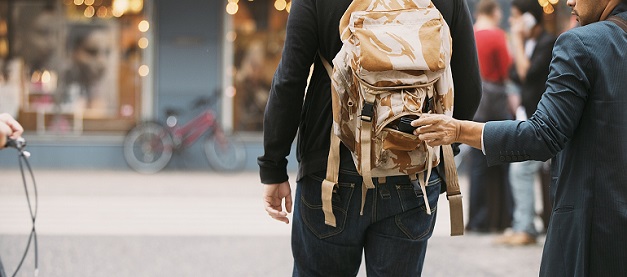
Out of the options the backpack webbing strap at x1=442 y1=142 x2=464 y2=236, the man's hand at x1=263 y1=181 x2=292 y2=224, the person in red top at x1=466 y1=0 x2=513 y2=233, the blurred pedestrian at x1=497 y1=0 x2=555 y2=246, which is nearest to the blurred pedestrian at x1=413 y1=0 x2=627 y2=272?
the backpack webbing strap at x1=442 y1=142 x2=464 y2=236

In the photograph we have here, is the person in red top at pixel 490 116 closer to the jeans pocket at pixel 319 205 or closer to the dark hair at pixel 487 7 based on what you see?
the dark hair at pixel 487 7

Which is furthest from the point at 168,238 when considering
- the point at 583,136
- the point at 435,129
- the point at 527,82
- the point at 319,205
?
the point at 583,136

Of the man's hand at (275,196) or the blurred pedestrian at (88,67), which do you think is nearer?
the man's hand at (275,196)

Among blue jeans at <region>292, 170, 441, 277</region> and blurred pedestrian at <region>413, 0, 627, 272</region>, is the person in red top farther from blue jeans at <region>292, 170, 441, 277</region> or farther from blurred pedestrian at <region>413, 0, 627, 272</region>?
blurred pedestrian at <region>413, 0, 627, 272</region>

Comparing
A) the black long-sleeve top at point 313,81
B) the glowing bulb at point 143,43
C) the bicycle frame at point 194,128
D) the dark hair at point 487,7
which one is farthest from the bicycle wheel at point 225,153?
the black long-sleeve top at point 313,81

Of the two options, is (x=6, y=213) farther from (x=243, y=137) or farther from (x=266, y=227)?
(x=243, y=137)

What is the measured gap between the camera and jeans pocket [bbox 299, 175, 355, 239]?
3.18m

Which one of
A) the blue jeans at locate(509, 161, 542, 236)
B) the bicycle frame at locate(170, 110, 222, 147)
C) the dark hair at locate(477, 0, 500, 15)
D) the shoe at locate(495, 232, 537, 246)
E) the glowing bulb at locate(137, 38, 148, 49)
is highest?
the dark hair at locate(477, 0, 500, 15)

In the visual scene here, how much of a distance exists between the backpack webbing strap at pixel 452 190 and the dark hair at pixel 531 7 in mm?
4674

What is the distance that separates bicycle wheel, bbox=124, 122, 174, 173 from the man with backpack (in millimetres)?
10979

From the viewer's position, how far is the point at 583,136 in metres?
2.79

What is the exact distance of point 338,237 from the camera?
10.6 feet

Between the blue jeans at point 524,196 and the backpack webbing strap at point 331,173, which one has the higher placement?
the backpack webbing strap at point 331,173

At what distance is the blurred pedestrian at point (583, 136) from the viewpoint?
271 centimetres
